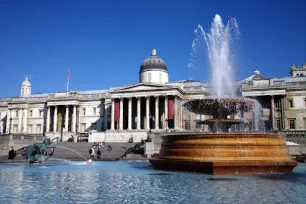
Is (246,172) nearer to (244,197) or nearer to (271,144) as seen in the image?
(271,144)

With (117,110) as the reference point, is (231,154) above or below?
below

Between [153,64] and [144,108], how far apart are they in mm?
9080

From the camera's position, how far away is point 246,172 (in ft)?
44.3

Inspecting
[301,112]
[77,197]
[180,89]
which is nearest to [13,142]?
[180,89]

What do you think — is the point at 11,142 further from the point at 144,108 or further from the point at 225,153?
the point at 225,153

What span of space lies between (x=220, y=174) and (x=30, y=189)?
750 centimetres

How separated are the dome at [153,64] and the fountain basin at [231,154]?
4590 centimetres

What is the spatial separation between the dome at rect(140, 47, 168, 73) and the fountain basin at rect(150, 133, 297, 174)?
45.9 m

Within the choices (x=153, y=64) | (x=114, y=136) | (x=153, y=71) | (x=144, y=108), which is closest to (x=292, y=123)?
(x=144, y=108)

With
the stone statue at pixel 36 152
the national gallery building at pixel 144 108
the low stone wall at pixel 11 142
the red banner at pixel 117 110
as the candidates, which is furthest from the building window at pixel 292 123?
the stone statue at pixel 36 152

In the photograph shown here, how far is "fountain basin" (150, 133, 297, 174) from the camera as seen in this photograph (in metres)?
13.4

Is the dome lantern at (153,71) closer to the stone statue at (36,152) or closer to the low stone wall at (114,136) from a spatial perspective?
the low stone wall at (114,136)

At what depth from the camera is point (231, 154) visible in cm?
1396

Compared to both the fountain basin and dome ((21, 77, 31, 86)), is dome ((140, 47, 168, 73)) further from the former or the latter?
the fountain basin
